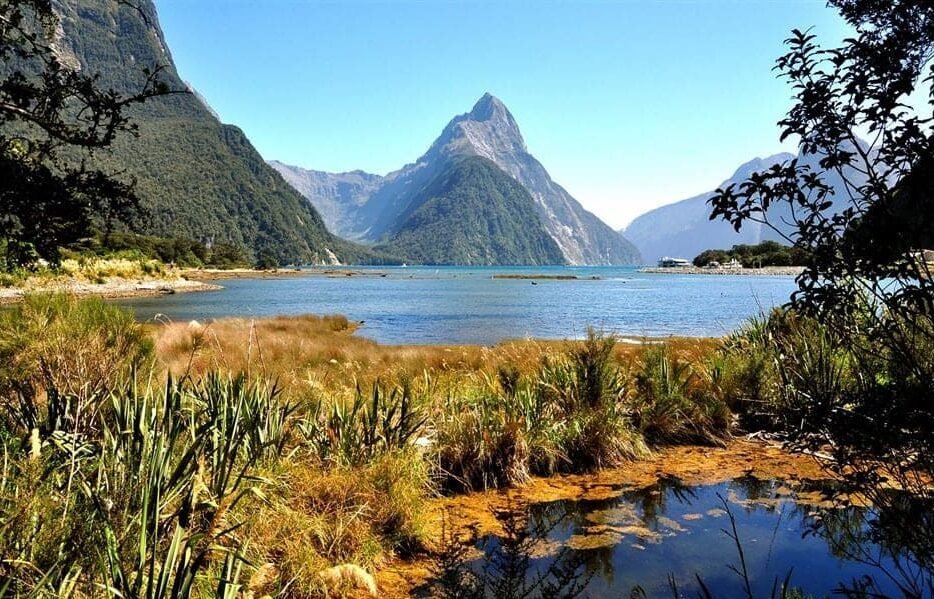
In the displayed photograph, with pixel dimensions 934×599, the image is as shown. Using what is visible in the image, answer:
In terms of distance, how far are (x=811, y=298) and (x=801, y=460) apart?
6.05 m

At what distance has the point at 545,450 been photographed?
7.50 m

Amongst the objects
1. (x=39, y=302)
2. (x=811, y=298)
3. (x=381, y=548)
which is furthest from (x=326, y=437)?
(x=811, y=298)

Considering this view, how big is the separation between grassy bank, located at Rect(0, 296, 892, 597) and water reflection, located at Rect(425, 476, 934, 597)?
1.01 meters

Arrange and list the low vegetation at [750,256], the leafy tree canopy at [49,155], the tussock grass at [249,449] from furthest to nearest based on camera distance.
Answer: the low vegetation at [750,256]
the leafy tree canopy at [49,155]
the tussock grass at [249,449]

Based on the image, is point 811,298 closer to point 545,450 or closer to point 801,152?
point 801,152

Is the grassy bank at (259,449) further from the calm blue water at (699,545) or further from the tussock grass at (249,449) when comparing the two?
the calm blue water at (699,545)

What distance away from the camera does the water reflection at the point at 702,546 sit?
177 inches

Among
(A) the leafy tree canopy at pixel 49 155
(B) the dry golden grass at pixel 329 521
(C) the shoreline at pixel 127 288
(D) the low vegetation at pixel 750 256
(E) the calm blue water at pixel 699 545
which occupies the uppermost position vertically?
(D) the low vegetation at pixel 750 256

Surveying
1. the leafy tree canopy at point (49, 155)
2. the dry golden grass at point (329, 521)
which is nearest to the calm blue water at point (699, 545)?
the dry golden grass at point (329, 521)

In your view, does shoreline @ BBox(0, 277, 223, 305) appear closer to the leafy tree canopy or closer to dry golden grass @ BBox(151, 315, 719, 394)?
dry golden grass @ BBox(151, 315, 719, 394)

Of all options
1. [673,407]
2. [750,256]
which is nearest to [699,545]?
[673,407]

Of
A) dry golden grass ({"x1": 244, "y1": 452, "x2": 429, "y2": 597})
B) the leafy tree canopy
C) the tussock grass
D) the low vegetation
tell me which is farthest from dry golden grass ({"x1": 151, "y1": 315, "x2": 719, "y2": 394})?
the low vegetation

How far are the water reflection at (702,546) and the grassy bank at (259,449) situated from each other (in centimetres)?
101

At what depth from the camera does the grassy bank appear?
3.18m
